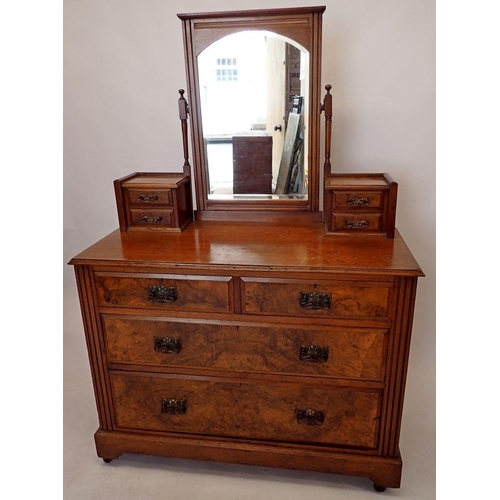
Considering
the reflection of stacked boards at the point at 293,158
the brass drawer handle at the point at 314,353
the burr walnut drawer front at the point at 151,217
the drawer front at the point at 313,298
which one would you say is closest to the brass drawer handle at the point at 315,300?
the drawer front at the point at 313,298

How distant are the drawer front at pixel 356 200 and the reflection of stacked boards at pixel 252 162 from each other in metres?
0.32

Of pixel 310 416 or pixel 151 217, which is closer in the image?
pixel 310 416

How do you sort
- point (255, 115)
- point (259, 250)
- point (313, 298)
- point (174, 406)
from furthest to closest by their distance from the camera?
point (255, 115)
point (174, 406)
point (259, 250)
point (313, 298)

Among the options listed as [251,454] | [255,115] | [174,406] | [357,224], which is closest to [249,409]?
[251,454]

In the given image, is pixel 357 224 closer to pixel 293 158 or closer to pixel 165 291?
pixel 293 158

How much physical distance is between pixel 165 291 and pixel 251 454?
707 mm

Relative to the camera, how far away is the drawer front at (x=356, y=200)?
1688mm

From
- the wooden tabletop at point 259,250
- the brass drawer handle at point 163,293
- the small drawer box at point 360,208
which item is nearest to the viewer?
the wooden tabletop at point 259,250

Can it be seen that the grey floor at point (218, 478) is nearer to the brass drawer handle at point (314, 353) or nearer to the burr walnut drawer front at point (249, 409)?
the burr walnut drawer front at point (249, 409)

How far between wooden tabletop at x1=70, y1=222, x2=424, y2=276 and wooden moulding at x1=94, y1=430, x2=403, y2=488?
715mm

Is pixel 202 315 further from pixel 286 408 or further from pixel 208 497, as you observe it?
pixel 208 497

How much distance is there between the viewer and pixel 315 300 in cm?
150

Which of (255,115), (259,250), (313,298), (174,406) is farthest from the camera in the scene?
(255,115)

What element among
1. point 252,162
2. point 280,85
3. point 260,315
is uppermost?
point 280,85
